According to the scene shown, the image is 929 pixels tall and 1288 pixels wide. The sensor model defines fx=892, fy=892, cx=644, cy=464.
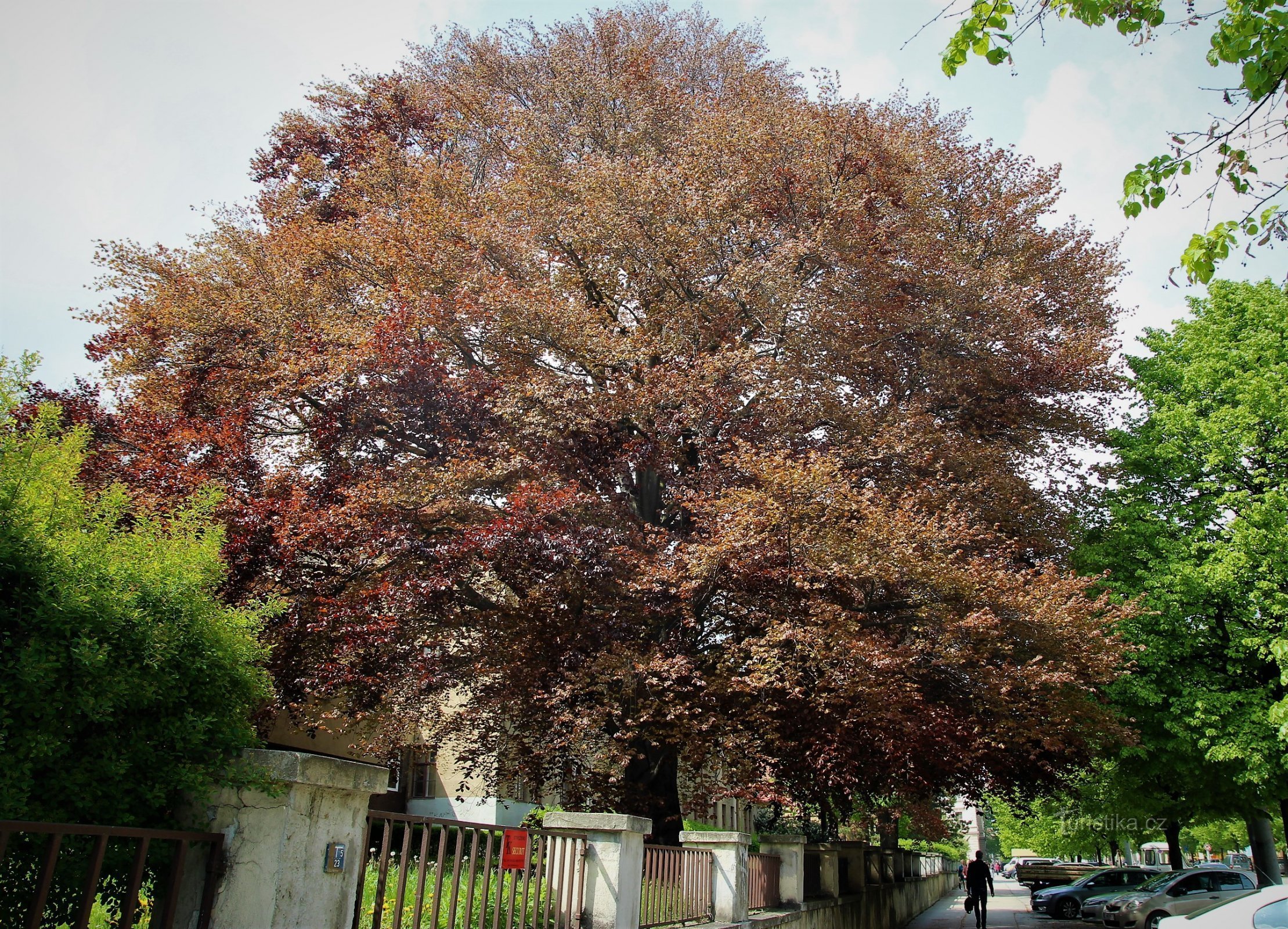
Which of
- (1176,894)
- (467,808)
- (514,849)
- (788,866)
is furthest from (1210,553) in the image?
(467,808)

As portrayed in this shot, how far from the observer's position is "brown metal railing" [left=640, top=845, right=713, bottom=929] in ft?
29.1

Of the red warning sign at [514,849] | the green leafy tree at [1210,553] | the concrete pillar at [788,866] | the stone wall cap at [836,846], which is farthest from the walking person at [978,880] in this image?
the red warning sign at [514,849]

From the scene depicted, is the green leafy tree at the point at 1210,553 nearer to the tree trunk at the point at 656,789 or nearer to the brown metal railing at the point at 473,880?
the tree trunk at the point at 656,789

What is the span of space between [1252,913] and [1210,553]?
1180 cm

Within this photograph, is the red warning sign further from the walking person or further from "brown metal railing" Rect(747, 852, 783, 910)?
the walking person

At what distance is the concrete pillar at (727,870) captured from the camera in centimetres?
1045

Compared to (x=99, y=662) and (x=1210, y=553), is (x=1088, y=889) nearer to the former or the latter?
(x=1210, y=553)

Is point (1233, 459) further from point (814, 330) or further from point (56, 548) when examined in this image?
point (56, 548)

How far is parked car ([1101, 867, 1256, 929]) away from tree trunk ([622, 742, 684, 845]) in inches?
443

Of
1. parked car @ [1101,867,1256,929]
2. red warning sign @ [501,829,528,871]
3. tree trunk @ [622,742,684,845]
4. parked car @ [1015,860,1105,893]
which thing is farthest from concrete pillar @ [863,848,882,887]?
parked car @ [1015,860,1105,893]

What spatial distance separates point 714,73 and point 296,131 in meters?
12.1

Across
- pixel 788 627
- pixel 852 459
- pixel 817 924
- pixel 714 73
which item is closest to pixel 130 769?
pixel 788 627

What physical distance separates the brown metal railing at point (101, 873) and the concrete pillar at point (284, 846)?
4.0 inches

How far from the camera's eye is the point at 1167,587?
19156mm
